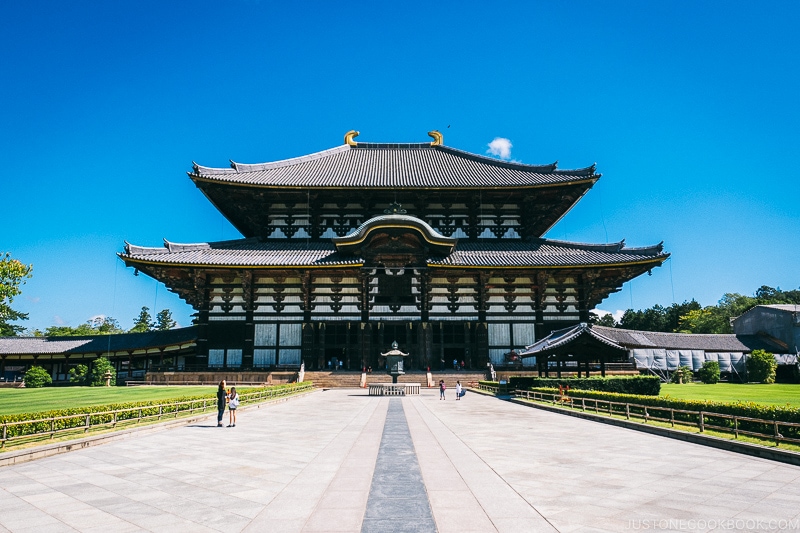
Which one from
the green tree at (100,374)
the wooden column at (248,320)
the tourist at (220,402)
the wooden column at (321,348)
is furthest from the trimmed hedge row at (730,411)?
the green tree at (100,374)

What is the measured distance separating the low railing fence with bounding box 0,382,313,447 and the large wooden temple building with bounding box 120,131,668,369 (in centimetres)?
1664

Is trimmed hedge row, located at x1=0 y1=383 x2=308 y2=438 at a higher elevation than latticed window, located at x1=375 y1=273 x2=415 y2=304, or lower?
lower

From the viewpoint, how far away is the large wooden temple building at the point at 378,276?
36.8 metres

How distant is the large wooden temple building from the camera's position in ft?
121

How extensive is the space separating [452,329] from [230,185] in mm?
22022

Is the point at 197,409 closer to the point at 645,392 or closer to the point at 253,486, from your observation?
the point at 253,486

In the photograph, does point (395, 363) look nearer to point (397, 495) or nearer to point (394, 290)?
point (394, 290)

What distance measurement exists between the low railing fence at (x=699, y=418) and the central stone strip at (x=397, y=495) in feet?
28.5

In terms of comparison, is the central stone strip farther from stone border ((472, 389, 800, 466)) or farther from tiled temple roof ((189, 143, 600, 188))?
tiled temple roof ((189, 143, 600, 188))

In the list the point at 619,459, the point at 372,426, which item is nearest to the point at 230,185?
the point at 372,426

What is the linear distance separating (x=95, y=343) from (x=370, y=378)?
29.2 m

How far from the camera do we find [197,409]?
19797 mm

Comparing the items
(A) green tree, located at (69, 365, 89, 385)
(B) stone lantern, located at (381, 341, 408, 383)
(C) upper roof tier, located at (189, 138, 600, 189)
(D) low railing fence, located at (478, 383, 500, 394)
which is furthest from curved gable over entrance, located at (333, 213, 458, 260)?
(A) green tree, located at (69, 365, 89, 385)

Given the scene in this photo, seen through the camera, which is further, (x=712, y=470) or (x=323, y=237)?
(x=323, y=237)
